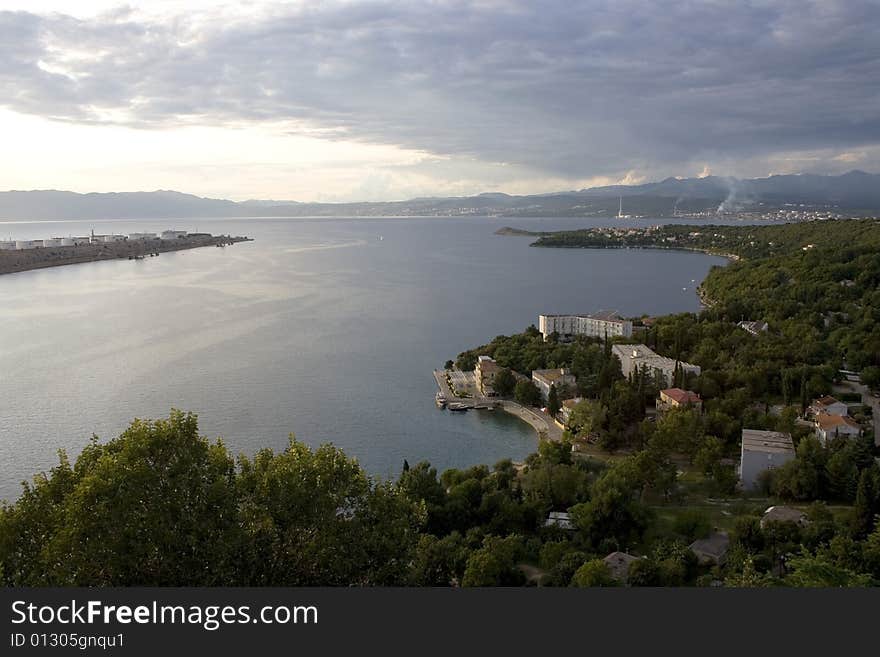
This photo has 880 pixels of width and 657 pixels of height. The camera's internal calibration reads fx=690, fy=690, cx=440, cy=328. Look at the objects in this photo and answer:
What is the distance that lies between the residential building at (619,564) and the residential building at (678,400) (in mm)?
4733

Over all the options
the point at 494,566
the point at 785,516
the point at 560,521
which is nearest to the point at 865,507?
the point at 785,516

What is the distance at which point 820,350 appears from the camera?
Answer: 1338 cm

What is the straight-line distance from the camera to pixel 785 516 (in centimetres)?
709

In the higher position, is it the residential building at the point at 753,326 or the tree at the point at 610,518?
the residential building at the point at 753,326

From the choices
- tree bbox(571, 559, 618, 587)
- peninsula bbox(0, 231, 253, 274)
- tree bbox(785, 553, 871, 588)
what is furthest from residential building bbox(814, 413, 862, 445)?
peninsula bbox(0, 231, 253, 274)

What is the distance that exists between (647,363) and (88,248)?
42.4 m

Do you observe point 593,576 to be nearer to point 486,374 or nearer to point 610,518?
point 610,518

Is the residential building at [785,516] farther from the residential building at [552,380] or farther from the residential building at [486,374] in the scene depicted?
the residential building at [486,374]

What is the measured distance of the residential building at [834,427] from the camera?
30.0ft

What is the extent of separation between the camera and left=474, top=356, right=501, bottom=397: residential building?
1335 cm

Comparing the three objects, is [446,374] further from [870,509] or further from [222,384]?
[870,509]

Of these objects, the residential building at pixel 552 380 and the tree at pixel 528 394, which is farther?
the tree at pixel 528 394

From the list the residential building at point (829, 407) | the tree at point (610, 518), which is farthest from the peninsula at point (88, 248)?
the residential building at point (829, 407)

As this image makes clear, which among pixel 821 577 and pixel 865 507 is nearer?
pixel 821 577
